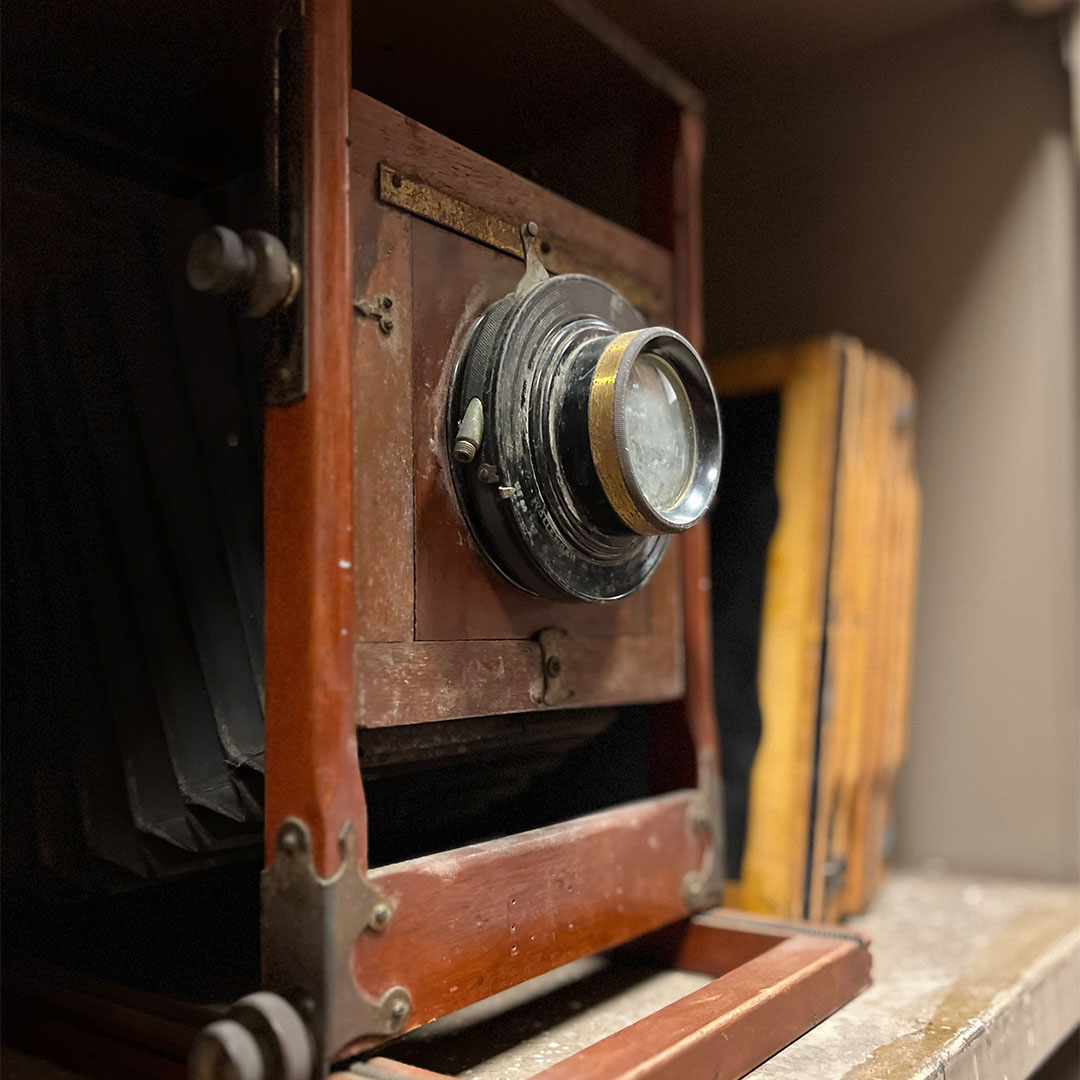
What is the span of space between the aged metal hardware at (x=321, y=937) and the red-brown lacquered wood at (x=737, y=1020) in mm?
114

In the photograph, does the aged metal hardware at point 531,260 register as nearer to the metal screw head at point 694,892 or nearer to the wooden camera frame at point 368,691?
the wooden camera frame at point 368,691

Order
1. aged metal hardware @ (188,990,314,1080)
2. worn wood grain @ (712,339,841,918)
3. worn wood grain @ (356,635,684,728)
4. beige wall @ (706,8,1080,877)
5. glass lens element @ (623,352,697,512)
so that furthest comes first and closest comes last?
beige wall @ (706,8,1080,877) → worn wood grain @ (712,339,841,918) → glass lens element @ (623,352,697,512) → worn wood grain @ (356,635,684,728) → aged metal hardware @ (188,990,314,1080)

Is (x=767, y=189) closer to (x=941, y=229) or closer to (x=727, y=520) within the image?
(x=941, y=229)

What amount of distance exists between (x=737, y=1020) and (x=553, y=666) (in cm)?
28

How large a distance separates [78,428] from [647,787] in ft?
2.05

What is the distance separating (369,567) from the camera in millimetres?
677

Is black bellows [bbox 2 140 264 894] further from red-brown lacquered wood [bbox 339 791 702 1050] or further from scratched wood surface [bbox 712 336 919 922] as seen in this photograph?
scratched wood surface [bbox 712 336 919 922]

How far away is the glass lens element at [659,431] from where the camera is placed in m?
0.78

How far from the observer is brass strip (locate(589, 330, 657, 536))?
73cm

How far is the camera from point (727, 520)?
49.1 inches

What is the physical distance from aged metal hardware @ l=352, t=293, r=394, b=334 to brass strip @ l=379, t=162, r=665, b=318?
2.8 inches

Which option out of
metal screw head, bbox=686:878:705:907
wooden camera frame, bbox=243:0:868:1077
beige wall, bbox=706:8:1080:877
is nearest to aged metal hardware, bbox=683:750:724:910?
metal screw head, bbox=686:878:705:907

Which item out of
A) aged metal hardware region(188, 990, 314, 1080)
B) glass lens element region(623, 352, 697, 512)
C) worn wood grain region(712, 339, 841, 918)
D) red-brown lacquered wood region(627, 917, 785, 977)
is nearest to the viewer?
aged metal hardware region(188, 990, 314, 1080)

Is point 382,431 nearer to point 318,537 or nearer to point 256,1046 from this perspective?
point 318,537
